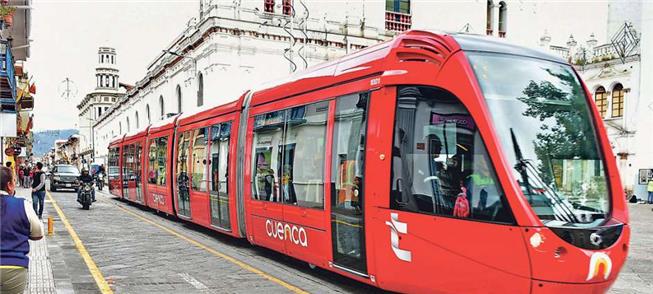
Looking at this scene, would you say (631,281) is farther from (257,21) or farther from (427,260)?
(257,21)

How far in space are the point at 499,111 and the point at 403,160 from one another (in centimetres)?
125

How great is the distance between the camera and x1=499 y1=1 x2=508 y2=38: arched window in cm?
4312

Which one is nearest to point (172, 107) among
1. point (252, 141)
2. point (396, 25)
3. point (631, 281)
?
point (396, 25)

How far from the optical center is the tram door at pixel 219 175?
12.4 meters

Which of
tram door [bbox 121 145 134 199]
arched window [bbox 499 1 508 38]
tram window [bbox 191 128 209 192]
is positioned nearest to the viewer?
tram window [bbox 191 128 209 192]

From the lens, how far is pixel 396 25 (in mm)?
41781

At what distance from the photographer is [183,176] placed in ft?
52.0

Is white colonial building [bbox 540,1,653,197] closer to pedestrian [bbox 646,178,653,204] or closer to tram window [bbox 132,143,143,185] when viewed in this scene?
pedestrian [bbox 646,178,653,204]

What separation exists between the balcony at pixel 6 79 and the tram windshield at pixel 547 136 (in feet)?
40.5

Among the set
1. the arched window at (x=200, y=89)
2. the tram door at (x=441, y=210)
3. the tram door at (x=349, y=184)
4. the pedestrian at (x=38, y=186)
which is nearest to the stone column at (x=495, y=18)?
the arched window at (x=200, y=89)

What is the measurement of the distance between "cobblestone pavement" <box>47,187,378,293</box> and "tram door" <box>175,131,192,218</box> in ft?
2.40

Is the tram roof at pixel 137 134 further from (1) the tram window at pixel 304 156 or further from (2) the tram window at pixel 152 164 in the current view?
(1) the tram window at pixel 304 156

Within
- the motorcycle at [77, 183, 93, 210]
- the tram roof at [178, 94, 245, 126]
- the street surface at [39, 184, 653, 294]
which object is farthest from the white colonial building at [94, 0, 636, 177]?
the street surface at [39, 184, 653, 294]

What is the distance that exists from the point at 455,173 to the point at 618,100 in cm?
3199
